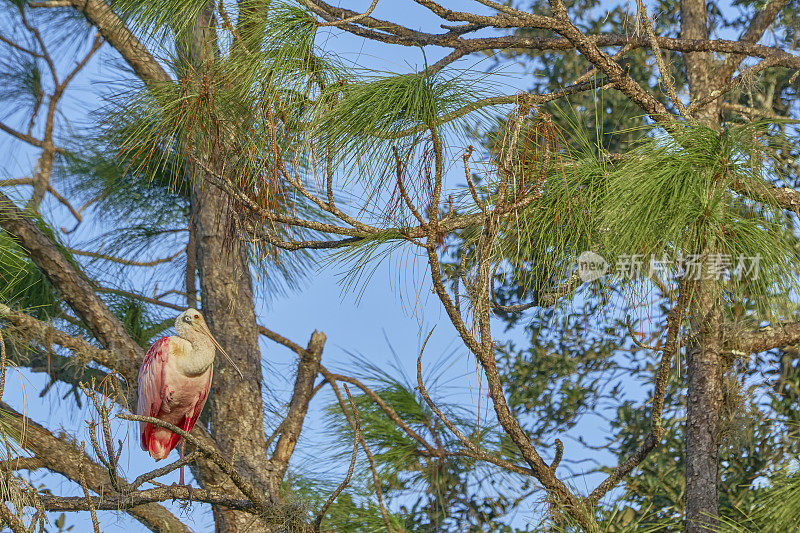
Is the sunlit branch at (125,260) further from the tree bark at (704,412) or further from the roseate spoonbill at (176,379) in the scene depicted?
the tree bark at (704,412)

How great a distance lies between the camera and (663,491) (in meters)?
2.10

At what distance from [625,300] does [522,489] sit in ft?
2.67

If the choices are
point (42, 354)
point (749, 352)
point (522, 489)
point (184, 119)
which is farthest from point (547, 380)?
point (42, 354)

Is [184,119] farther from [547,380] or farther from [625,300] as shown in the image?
[547,380]

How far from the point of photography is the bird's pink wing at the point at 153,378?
1883 mm

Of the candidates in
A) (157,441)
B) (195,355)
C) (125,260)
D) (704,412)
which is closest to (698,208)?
(704,412)

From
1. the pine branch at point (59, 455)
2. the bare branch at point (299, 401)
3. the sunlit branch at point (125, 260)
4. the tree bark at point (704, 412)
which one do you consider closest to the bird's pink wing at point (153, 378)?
the pine branch at point (59, 455)

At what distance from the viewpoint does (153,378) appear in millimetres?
1885

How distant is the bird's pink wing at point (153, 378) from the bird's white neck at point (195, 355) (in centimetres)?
4

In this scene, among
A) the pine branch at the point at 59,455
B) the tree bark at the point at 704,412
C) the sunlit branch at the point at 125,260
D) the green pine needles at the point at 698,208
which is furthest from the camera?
the sunlit branch at the point at 125,260

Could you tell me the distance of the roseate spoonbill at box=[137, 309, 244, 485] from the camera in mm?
1890

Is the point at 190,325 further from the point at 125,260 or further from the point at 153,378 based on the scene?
the point at 125,260

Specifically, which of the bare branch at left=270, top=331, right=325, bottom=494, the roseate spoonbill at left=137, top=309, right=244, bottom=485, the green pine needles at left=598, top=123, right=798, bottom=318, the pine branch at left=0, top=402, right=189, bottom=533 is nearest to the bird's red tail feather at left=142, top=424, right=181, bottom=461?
the roseate spoonbill at left=137, top=309, right=244, bottom=485

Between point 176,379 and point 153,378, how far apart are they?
0.05 meters
